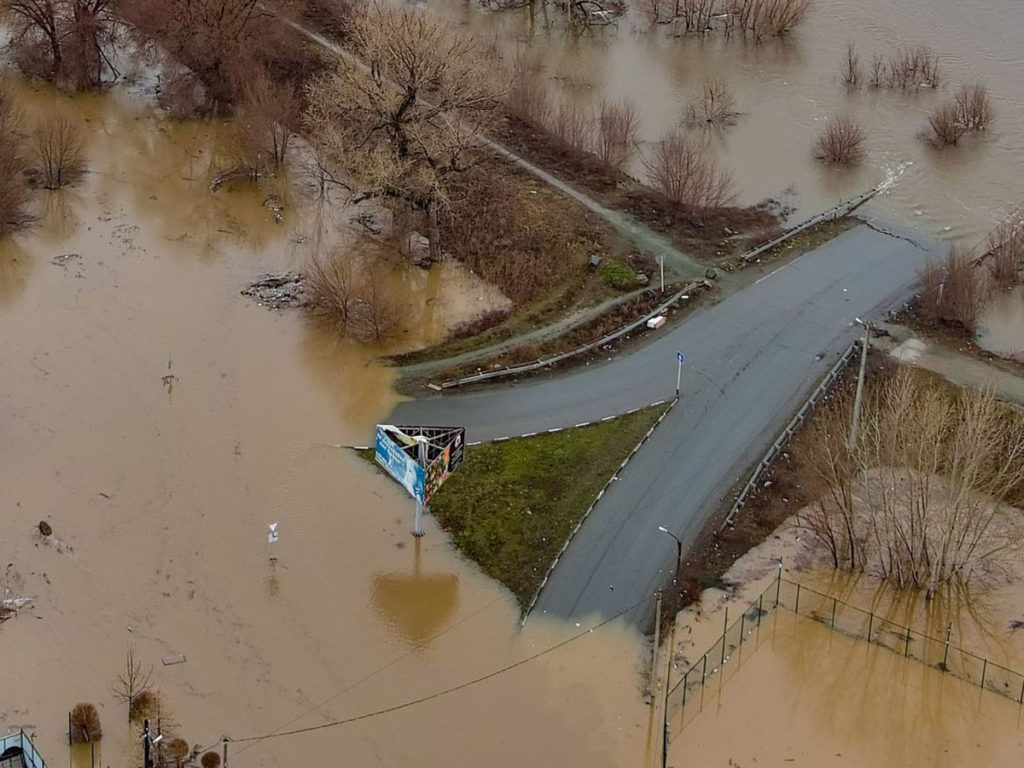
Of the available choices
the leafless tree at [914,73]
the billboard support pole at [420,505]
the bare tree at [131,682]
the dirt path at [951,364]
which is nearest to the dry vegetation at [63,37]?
the billboard support pole at [420,505]

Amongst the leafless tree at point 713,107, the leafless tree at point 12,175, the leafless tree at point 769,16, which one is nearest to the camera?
the leafless tree at point 12,175

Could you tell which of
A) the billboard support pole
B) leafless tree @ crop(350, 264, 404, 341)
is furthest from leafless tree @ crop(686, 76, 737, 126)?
the billboard support pole

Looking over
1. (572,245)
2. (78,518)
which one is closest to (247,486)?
(78,518)

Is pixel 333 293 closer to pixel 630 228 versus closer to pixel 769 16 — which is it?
pixel 630 228

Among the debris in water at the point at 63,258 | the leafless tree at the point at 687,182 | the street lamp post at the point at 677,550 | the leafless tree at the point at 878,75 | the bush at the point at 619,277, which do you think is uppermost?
the leafless tree at the point at 878,75

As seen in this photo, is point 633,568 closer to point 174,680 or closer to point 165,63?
point 174,680

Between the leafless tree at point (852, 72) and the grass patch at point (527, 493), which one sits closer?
the grass patch at point (527, 493)

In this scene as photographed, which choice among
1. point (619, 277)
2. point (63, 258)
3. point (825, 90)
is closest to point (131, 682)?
point (619, 277)

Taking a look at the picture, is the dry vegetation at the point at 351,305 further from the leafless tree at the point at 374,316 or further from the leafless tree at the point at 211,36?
the leafless tree at the point at 211,36

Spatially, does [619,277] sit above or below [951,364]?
above
